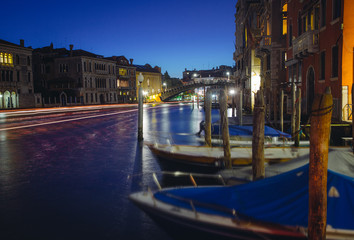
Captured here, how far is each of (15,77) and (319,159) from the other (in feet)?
166

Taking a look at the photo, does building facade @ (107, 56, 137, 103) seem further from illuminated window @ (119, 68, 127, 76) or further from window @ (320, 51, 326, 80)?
window @ (320, 51, 326, 80)

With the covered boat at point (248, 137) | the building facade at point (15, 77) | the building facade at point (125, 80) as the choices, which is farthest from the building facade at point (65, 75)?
the covered boat at point (248, 137)

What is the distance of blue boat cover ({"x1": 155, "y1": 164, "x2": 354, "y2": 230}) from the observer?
501cm

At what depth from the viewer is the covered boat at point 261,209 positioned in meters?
5.00

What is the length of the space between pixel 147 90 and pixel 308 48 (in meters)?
68.2

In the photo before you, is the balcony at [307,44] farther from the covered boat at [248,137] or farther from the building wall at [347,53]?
the covered boat at [248,137]

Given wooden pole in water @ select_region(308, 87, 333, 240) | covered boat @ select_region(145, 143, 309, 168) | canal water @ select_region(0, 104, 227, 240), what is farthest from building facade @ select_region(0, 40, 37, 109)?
wooden pole in water @ select_region(308, 87, 333, 240)

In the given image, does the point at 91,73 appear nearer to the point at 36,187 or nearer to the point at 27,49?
the point at 27,49

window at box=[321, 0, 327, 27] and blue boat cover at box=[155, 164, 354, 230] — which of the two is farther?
Answer: window at box=[321, 0, 327, 27]

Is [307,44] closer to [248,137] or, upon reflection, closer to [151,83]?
[248,137]

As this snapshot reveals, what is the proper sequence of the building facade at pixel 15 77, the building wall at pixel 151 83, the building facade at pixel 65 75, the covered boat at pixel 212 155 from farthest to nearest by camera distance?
the building wall at pixel 151 83 → the building facade at pixel 65 75 → the building facade at pixel 15 77 → the covered boat at pixel 212 155

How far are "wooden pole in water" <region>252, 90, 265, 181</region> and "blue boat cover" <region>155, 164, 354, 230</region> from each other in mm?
1813

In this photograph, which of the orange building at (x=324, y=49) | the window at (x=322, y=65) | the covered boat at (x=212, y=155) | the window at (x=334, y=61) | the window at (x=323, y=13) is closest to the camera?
the covered boat at (x=212, y=155)

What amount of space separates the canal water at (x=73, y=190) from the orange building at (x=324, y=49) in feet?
32.5
